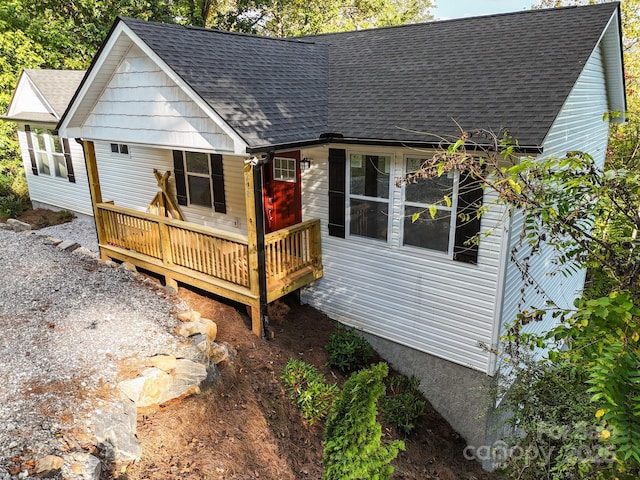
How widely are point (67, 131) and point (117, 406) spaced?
6.24m

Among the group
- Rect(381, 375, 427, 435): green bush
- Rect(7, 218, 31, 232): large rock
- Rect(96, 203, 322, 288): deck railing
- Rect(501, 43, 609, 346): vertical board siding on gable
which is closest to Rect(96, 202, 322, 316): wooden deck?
Rect(96, 203, 322, 288): deck railing

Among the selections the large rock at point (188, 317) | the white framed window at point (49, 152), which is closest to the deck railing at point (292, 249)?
the large rock at point (188, 317)

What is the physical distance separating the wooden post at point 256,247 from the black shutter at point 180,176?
3.94 meters

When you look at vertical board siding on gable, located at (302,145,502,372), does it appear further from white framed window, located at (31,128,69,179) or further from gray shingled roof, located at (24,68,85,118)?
white framed window, located at (31,128,69,179)

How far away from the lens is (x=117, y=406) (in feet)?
16.6

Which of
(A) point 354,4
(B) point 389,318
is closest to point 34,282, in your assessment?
(B) point 389,318

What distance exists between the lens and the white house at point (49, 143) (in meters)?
14.1

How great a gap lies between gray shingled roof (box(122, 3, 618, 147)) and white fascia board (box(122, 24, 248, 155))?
64 millimetres

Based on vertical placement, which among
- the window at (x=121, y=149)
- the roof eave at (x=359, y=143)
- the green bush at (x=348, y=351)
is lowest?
the green bush at (x=348, y=351)

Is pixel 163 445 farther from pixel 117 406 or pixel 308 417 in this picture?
pixel 308 417

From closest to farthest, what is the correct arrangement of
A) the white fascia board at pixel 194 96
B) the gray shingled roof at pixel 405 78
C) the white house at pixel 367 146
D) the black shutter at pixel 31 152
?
the white fascia board at pixel 194 96 → the gray shingled roof at pixel 405 78 → the white house at pixel 367 146 → the black shutter at pixel 31 152

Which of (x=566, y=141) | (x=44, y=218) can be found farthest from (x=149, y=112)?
(x=44, y=218)

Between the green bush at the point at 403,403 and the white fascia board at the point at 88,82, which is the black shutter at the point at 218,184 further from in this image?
the green bush at the point at 403,403

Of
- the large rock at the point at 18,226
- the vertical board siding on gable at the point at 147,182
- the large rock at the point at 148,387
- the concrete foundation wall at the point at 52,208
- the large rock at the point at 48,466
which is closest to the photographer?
the large rock at the point at 48,466
